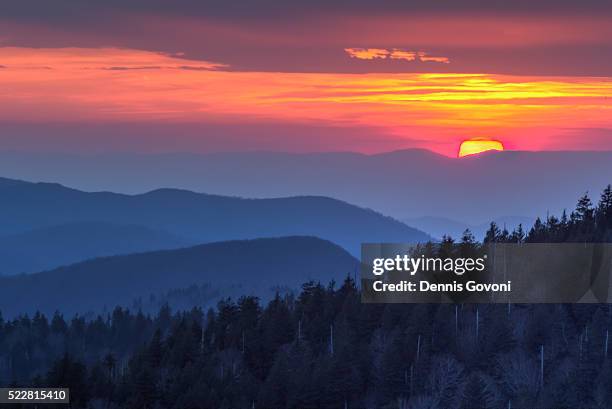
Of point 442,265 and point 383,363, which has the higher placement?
point 442,265

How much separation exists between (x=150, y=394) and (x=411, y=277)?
44283 mm

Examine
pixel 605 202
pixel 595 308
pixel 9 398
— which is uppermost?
pixel 605 202

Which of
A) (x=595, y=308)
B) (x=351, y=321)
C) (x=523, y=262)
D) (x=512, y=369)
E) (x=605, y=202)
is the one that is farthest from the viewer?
(x=605, y=202)

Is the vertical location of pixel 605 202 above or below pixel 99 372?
above

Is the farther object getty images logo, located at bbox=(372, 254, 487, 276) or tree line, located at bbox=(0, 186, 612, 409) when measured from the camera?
getty images logo, located at bbox=(372, 254, 487, 276)

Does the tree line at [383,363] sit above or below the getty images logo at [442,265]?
below

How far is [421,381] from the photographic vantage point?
124438mm

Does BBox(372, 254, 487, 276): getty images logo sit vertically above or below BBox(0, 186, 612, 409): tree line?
above

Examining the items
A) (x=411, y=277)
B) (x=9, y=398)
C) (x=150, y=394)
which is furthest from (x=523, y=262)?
(x=9, y=398)

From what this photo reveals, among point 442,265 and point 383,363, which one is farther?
point 442,265

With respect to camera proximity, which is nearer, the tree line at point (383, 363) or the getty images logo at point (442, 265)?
the tree line at point (383, 363)

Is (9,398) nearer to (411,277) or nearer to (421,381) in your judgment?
(421,381)

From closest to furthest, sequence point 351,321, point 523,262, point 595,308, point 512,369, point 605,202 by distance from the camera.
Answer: point 512,369, point 595,308, point 351,321, point 523,262, point 605,202

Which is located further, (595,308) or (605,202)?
(605,202)
